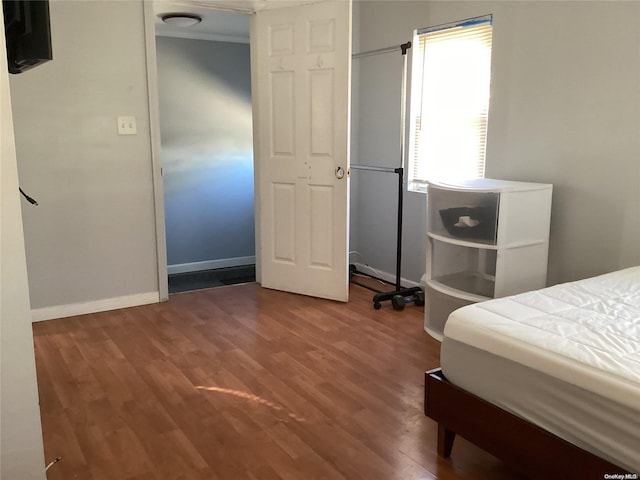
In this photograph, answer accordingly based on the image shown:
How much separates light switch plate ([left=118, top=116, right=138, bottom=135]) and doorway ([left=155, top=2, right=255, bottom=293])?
1.31 meters

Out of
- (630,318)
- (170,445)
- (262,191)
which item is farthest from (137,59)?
(630,318)

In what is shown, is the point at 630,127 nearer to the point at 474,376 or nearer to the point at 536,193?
the point at 536,193

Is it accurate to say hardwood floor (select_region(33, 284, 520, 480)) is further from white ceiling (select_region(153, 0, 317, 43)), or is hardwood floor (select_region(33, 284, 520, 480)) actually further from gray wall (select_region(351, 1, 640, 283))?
white ceiling (select_region(153, 0, 317, 43))

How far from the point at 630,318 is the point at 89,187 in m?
3.26

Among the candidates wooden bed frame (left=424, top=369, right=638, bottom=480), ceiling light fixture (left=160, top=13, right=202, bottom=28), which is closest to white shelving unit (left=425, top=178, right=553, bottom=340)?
wooden bed frame (left=424, top=369, right=638, bottom=480)

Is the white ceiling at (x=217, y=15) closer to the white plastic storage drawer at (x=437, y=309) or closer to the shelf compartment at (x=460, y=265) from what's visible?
the shelf compartment at (x=460, y=265)

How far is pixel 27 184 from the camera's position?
3.56 metres

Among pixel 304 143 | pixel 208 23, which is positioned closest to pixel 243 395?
pixel 304 143

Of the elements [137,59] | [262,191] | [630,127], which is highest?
[137,59]

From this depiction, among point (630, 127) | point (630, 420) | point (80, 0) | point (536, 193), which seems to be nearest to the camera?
point (630, 420)

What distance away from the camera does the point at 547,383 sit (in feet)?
5.56

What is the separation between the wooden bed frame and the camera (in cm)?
161

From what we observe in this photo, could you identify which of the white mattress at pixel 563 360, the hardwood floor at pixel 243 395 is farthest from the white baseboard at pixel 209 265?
the white mattress at pixel 563 360

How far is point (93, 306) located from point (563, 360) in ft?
10.5
